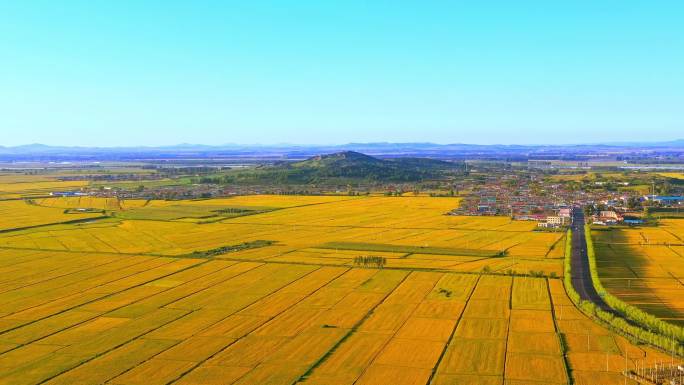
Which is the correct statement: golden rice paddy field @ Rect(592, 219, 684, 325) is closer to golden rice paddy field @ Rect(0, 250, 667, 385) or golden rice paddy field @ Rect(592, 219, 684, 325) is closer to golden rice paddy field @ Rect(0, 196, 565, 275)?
golden rice paddy field @ Rect(0, 196, 565, 275)

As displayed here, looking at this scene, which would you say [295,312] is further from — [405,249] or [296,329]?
[405,249]

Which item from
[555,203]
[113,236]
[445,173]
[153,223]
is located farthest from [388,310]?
[445,173]

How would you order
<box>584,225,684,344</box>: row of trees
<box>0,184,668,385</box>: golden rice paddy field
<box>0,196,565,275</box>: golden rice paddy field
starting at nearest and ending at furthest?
1. <box>0,184,668,385</box>: golden rice paddy field
2. <box>584,225,684,344</box>: row of trees
3. <box>0,196,565,275</box>: golden rice paddy field

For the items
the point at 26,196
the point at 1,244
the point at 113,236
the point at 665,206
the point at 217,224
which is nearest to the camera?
the point at 1,244

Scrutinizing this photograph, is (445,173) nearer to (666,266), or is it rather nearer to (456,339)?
(666,266)

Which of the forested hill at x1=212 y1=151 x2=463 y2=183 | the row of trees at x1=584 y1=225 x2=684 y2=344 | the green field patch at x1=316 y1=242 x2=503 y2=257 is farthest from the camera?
the forested hill at x1=212 y1=151 x2=463 y2=183

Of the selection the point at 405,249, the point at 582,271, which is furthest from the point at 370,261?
the point at 582,271

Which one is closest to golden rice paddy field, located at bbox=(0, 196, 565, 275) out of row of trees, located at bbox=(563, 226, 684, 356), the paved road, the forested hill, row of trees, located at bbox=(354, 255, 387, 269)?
row of trees, located at bbox=(354, 255, 387, 269)

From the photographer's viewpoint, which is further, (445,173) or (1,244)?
(445,173)
